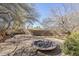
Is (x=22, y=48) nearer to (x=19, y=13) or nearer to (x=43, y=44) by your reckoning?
(x=43, y=44)

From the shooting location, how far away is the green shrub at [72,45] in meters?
1.43

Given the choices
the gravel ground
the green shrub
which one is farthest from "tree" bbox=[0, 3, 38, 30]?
the green shrub

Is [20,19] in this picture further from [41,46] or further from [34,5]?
[41,46]

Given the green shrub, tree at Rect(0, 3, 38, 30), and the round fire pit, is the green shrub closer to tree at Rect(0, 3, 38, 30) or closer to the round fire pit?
the round fire pit

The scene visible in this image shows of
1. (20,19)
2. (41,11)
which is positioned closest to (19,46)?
(20,19)

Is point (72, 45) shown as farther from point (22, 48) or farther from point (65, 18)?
point (22, 48)

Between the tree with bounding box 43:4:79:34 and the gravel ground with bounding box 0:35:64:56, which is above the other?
the tree with bounding box 43:4:79:34

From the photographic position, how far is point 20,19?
1.49m

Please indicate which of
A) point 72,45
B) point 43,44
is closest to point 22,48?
point 43,44

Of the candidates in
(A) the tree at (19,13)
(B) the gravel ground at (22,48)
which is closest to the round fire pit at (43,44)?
(B) the gravel ground at (22,48)

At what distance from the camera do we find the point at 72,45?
144 centimetres

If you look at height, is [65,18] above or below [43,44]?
above

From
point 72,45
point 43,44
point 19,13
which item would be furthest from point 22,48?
point 72,45

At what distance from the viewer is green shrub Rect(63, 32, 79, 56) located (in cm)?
143
